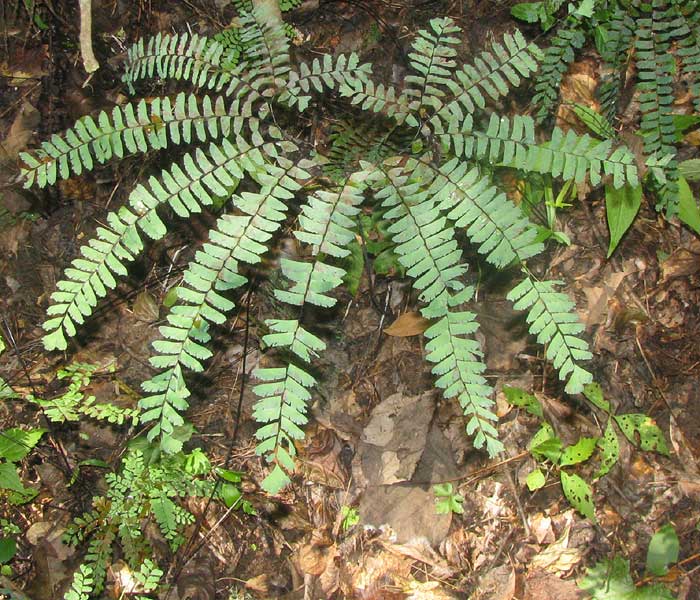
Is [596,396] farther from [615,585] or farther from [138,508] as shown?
[138,508]

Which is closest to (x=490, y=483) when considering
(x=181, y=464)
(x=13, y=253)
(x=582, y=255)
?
(x=582, y=255)

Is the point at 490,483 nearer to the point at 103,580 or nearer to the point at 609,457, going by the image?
the point at 609,457

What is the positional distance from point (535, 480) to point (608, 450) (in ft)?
1.23

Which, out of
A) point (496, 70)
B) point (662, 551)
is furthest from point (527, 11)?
point (662, 551)

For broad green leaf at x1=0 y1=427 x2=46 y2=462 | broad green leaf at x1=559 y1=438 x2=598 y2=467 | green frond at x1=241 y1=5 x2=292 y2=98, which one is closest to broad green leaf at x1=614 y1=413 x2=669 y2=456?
broad green leaf at x1=559 y1=438 x2=598 y2=467

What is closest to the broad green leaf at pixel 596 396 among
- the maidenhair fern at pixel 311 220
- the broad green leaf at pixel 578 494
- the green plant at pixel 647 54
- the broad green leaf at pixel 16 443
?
the broad green leaf at pixel 578 494

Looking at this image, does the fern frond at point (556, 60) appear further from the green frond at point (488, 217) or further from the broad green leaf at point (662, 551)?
the broad green leaf at point (662, 551)

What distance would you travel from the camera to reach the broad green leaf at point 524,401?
2.96m

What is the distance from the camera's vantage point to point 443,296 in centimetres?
223

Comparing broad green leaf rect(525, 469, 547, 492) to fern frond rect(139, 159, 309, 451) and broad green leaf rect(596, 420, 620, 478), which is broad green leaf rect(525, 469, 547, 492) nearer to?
broad green leaf rect(596, 420, 620, 478)

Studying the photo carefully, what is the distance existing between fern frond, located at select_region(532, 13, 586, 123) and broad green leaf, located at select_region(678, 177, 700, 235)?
2.43 feet

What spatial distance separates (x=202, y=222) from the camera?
3.26 metres

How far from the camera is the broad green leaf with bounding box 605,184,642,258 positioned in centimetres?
302

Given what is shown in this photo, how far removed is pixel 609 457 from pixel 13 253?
325cm
